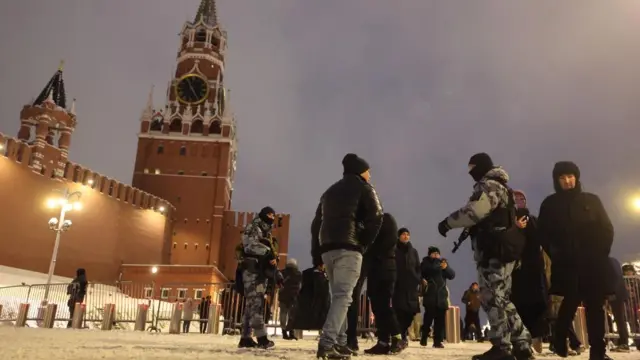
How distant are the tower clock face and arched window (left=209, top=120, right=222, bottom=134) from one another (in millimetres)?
2736

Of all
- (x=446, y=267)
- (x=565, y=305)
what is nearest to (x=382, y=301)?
(x=565, y=305)

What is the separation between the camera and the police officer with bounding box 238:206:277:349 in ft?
16.6

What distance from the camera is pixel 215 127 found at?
42.3 metres

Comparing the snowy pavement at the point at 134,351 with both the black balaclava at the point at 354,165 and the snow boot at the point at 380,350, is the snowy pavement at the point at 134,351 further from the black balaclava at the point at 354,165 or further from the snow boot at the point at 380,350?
the black balaclava at the point at 354,165

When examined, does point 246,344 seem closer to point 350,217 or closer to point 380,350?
point 380,350

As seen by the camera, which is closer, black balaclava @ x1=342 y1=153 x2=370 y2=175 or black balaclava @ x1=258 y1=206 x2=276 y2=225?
black balaclava @ x1=342 y1=153 x2=370 y2=175

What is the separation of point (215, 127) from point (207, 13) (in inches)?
564

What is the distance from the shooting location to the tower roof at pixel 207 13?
48.4 metres

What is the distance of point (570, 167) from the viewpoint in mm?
4027

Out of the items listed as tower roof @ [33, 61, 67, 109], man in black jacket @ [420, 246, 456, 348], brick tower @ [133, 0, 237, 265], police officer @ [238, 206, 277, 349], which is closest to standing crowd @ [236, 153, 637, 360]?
police officer @ [238, 206, 277, 349]

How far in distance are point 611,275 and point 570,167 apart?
0.90 metres

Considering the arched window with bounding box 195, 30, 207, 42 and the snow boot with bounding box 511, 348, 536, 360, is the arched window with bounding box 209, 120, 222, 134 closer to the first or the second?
the arched window with bounding box 195, 30, 207, 42

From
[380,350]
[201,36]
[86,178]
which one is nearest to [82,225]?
[86,178]

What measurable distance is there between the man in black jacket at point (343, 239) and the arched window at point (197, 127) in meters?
39.7
